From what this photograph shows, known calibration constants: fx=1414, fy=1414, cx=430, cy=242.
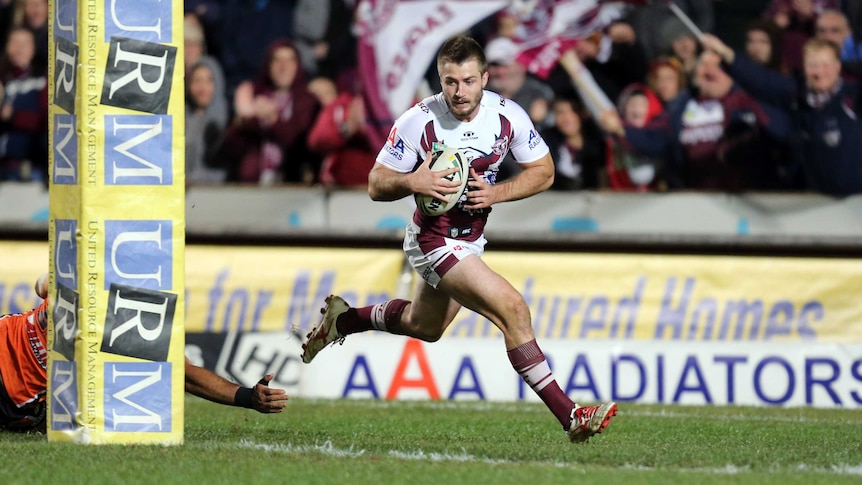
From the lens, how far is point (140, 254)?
7059 mm

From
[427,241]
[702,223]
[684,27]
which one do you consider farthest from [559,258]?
[427,241]

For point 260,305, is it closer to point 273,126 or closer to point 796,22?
point 273,126

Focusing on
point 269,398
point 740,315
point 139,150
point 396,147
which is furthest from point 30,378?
point 740,315

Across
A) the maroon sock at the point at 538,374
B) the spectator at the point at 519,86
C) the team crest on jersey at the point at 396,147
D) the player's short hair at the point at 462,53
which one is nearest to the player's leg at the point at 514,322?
the maroon sock at the point at 538,374

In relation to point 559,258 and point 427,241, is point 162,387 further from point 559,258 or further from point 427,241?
point 559,258

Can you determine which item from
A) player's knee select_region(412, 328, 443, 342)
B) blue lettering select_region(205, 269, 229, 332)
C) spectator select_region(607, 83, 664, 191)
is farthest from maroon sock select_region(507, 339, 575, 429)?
spectator select_region(607, 83, 664, 191)

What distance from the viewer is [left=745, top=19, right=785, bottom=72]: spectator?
504 inches

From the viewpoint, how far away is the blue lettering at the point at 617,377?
11844mm

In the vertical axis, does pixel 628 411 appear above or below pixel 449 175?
below

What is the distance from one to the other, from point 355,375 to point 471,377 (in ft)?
3.26

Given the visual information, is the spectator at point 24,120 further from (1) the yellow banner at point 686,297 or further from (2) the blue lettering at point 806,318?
(2) the blue lettering at point 806,318

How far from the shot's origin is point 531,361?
7570mm

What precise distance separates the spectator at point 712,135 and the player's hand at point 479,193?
560 centimetres

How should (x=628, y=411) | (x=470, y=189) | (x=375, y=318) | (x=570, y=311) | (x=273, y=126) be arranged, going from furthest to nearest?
(x=273, y=126), (x=570, y=311), (x=628, y=411), (x=375, y=318), (x=470, y=189)
